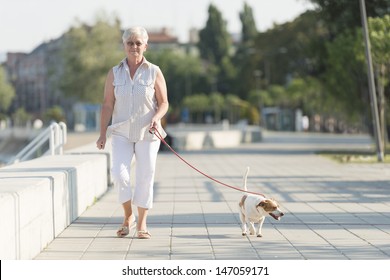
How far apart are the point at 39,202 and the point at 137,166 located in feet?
4.42

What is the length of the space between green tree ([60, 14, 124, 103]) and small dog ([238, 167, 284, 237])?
89.0 metres

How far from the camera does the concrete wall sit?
7473 mm

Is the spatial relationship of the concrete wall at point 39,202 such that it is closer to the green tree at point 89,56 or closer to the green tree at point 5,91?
the green tree at point 89,56

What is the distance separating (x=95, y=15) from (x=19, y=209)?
9142 cm

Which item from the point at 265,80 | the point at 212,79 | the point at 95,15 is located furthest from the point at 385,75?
the point at 212,79

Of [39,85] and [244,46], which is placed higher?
[244,46]

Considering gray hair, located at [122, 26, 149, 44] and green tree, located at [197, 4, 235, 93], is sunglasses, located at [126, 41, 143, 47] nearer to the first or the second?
gray hair, located at [122, 26, 149, 44]

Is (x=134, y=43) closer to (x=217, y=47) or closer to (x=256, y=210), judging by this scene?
(x=256, y=210)

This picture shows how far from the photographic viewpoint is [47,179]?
30.9ft

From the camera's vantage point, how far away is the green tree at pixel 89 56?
98.8 meters

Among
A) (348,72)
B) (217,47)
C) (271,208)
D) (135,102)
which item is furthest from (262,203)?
(217,47)

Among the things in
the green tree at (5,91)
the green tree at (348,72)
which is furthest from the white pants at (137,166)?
the green tree at (5,91)

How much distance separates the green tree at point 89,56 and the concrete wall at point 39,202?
8597 centimetres

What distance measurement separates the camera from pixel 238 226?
36.2ft
